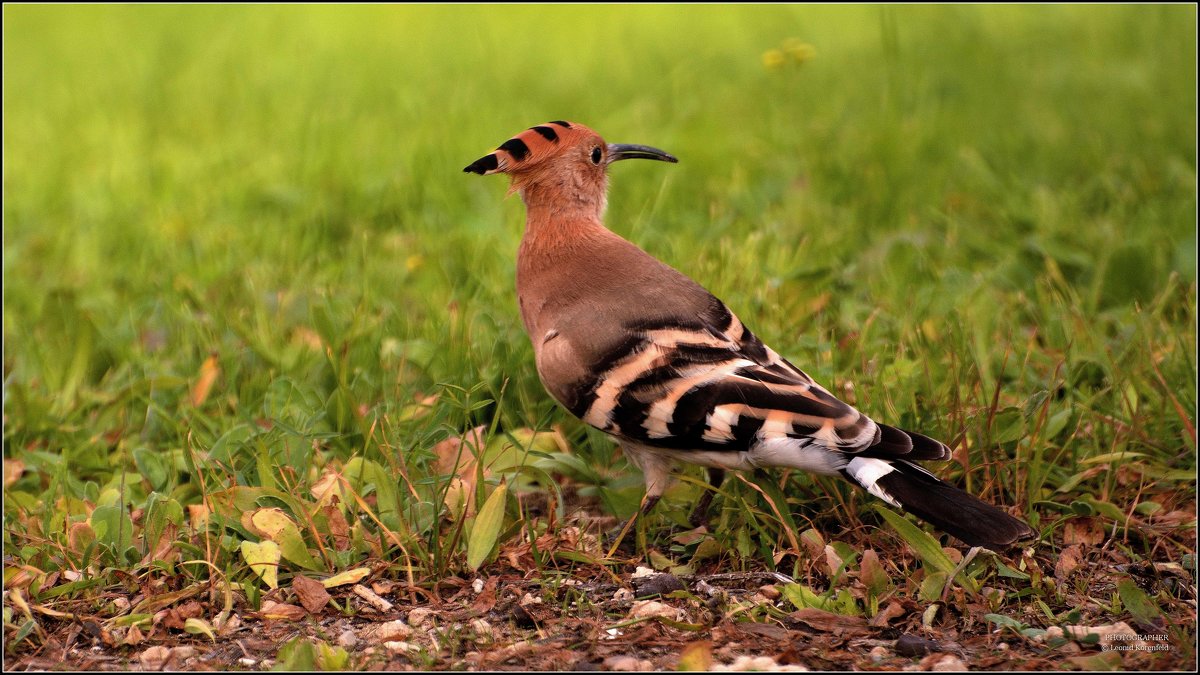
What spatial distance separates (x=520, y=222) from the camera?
522 cm

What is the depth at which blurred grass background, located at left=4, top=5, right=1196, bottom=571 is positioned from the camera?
149 inches

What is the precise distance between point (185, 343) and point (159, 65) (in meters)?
4.08

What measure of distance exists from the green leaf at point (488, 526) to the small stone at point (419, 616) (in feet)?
0.63

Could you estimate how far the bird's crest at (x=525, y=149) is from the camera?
3.82 m

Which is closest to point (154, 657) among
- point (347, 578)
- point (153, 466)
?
point (347, 578)

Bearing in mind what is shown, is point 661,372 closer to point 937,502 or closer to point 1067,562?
point 937,502

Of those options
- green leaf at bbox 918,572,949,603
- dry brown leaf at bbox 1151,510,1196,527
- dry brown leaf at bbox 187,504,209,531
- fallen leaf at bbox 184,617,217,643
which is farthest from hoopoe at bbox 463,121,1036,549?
fallen leaf at bbox 184,617,217,643

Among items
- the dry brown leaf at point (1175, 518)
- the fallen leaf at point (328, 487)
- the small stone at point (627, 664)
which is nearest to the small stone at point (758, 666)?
the small stone at point (627, 664)

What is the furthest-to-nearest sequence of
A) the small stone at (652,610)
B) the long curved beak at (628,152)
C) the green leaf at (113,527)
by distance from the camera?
the long curved beak at (628,152) < the green leaf at (113,527) < the small stone at (652,610)

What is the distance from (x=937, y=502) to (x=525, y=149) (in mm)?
1678

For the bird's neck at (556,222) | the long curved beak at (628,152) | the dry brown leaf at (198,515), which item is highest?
the long curved beak at (628,152)

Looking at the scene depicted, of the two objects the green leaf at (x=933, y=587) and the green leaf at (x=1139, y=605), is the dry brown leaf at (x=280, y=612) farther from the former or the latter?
the green leaf at (x=1139, y=605)

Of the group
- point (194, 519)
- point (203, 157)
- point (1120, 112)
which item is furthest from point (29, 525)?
point (1120, 112)

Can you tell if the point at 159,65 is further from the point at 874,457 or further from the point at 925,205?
the point at 874,457
